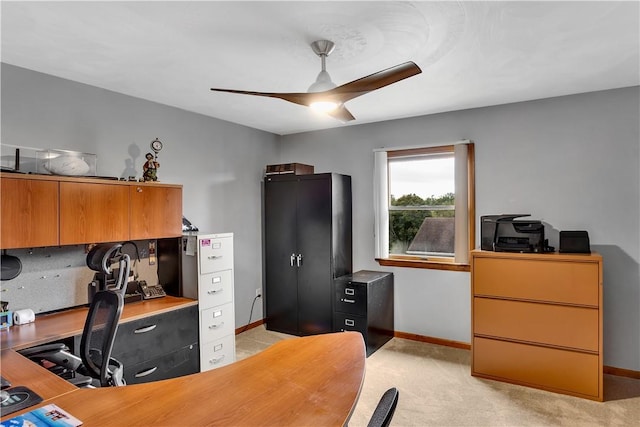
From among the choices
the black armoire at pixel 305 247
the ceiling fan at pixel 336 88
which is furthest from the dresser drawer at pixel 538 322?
the ceiling fan at pixel 336 88

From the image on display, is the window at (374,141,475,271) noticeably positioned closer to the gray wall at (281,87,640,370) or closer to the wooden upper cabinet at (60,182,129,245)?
the gray wall at (281,87,640,370)

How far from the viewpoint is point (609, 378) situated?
128 inches

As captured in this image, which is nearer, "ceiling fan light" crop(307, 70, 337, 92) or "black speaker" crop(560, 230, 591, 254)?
"ceiling fan light" crop(307, 70, 337, 92)

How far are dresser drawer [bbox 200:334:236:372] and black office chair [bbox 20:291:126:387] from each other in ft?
3.63

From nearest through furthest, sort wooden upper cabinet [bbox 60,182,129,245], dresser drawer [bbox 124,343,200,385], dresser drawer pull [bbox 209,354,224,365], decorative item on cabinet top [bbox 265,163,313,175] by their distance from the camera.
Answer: wooden upper cabinet [bbox 60,182,129,245] → dresser drawer [bbox 124,343,200,385] → dresser drawer pull [bbox 209,354,224,365] → decorative item on cabinet top [bbox 265,163,313,175]

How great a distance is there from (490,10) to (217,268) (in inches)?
112

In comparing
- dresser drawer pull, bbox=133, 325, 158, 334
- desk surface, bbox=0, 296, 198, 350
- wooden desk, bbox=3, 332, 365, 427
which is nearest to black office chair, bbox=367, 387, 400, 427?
wooden desk, bbox=3, 332, 365, 427

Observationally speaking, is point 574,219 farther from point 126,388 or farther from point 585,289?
point 126,388

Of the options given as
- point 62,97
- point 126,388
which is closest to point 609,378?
point 126,388

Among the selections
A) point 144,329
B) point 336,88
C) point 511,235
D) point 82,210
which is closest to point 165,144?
point 82,210

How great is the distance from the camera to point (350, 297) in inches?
155

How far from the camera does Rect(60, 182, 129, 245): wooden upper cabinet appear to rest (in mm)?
2561

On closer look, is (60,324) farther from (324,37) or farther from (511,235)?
(511,235)

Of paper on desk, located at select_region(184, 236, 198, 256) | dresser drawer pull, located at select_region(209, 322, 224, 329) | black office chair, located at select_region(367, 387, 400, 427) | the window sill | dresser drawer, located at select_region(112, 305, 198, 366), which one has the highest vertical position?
paper on desk, located at select_region(184, 236, 198, 256)
